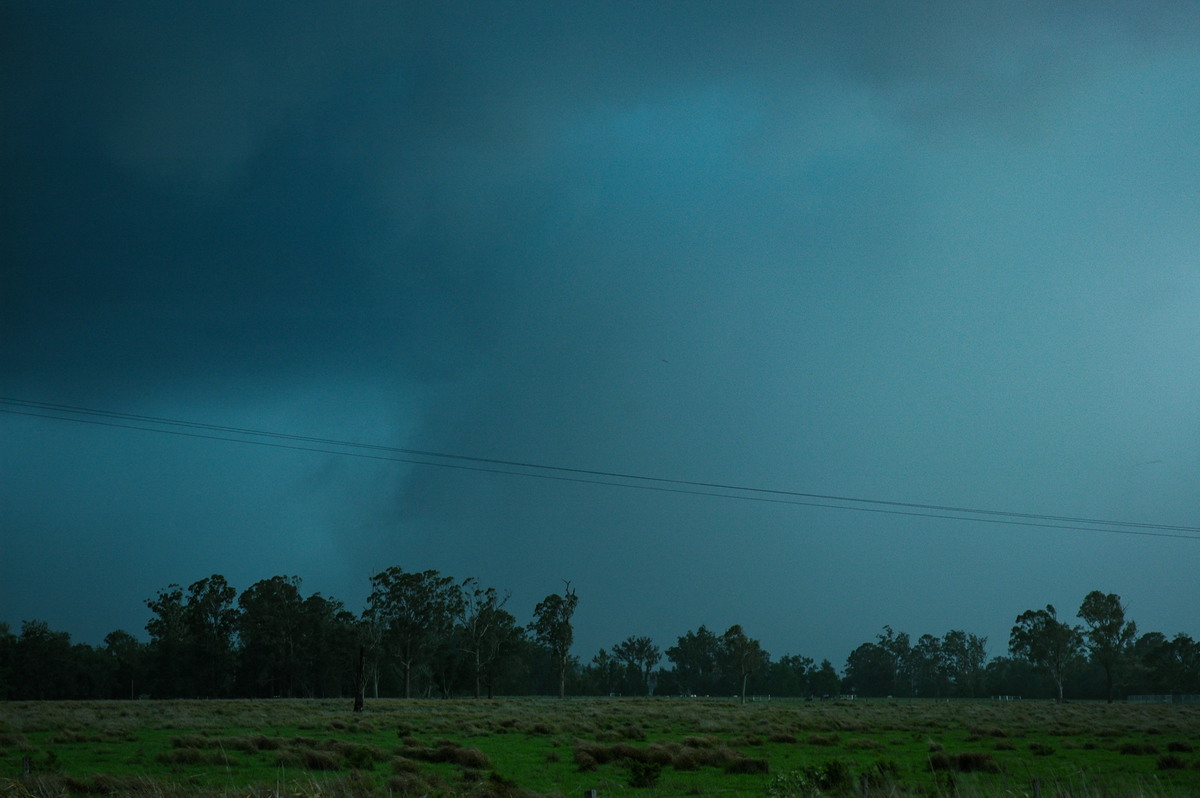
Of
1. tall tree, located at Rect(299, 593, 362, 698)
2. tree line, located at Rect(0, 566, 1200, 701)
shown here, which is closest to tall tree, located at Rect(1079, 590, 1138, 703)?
tree line, located at Rect(0, 566, 1200, 701)

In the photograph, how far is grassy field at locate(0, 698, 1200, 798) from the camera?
1834 cm

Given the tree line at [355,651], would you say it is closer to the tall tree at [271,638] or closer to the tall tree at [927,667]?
the tall tree at [271,638]

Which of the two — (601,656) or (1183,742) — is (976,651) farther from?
(1183,742)

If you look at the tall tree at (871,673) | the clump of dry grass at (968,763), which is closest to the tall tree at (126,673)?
the clump of dry grass at (968,763)

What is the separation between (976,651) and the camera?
556 ft

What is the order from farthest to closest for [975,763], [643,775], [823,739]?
[823,739]
[975,763]
[643,775]

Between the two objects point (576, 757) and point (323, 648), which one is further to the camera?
point (323, 648)

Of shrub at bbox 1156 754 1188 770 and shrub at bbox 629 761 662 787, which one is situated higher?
shrub at bbox 629 761 662 787

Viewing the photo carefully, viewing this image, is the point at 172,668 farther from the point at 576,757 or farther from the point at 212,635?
the point at 576,757

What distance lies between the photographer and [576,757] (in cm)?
2753

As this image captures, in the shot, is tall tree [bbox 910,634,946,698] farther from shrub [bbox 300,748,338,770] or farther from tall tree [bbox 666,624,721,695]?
shrub [bbox 300,748,338,770]

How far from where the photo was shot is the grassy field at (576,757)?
722 inches

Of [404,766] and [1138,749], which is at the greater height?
[404,766]

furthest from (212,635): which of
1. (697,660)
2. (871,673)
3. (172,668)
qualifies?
(871,673)
